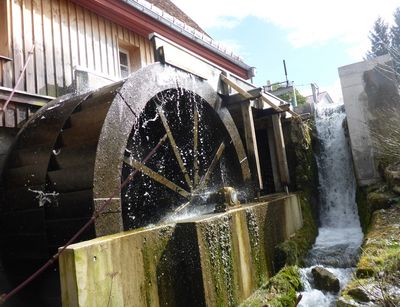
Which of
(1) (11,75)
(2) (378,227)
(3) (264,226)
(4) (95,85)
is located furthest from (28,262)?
(2) (378,227)

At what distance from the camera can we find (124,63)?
612 cm

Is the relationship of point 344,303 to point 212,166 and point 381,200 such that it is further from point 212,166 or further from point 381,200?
point 381,200

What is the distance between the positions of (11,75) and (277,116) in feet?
16.1

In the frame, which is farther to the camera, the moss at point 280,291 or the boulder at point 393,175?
the boulder at point 393,175

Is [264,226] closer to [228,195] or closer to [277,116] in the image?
[228,195]

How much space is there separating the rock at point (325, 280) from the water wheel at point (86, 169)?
1888 mm

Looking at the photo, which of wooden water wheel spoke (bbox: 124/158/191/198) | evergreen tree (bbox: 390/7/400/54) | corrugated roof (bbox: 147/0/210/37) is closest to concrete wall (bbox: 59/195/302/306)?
wooden water wheel spoke (bbox: 124/158/191/198)

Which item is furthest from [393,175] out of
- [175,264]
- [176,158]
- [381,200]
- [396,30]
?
[396,30]

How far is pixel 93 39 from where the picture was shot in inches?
210

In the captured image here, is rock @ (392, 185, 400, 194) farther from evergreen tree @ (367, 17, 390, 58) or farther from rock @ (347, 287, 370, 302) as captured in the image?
evergreen tree @ (367, 17, 390, 58)

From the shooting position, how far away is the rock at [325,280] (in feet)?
14.6

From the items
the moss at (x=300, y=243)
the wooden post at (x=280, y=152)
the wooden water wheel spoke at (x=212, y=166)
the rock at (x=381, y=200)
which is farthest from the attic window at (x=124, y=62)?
the rock at (x=381, y=200)

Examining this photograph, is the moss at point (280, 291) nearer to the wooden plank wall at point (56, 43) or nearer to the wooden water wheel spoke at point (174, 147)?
the wooden water wheel spoke at point (174, 147)

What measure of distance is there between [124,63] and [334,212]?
17.2 ft
